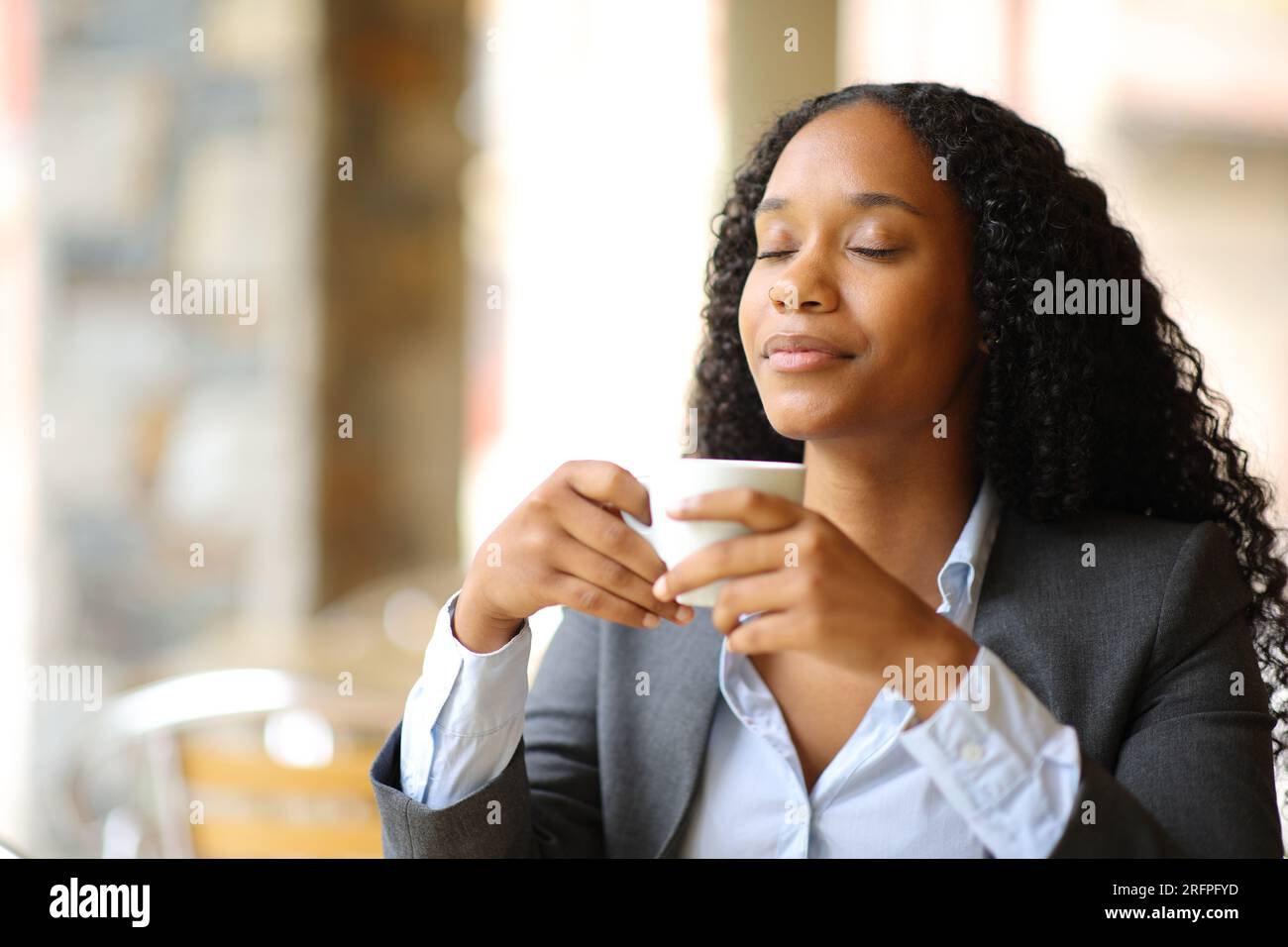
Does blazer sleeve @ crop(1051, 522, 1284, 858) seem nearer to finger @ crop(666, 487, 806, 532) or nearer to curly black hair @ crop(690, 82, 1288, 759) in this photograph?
curly black hair @ crop(690, 82, 1288, 759)

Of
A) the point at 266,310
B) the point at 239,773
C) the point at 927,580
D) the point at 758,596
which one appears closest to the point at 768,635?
the point at 758,596

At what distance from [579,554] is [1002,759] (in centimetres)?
31

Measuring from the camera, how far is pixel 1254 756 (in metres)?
1.03

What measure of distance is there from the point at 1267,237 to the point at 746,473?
4327 millimetres

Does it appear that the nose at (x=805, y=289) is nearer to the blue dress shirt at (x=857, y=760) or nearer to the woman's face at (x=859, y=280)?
the woman's face at (x=859, y=280)

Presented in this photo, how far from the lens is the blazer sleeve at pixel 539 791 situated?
106 cm

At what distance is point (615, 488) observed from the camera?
34.8 inches

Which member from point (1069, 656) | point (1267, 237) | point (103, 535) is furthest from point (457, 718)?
point (1267, 237)

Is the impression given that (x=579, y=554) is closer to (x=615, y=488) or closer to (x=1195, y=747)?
(x=615, y=488)

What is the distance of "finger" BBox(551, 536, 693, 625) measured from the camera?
0.90 metres

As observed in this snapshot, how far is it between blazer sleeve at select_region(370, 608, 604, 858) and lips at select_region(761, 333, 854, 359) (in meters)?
0.36

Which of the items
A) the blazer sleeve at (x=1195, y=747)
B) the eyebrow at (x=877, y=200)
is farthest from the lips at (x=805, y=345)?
the blazer sleeve at (x=1195, y=747)

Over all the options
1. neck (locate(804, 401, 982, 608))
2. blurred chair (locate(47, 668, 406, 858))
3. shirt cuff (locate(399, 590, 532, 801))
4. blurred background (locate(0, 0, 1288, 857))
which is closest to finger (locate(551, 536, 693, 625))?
shirt cuff (locate(399, 590, 532, 801))
